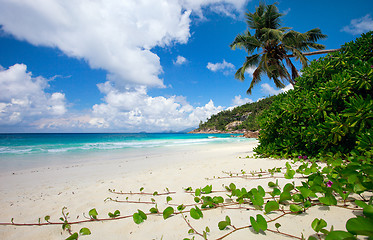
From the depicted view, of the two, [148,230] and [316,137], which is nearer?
[148,230]

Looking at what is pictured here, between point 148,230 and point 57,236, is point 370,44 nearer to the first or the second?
point 148,230

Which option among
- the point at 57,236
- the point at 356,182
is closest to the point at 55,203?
the point at 57,236

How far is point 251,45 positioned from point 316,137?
1109 cm

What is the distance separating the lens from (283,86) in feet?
42.2

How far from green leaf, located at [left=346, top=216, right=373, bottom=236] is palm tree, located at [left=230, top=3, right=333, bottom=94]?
11708 millimetres

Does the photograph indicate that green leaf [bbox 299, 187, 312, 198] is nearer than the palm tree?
Yes

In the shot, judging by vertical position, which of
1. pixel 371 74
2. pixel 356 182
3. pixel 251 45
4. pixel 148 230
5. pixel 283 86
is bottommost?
pixel 148 230

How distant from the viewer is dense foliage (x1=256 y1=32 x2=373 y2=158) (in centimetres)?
258

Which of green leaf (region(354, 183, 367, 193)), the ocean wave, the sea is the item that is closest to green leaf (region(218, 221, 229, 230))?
green leaf (region(354, 183, 367, 193))

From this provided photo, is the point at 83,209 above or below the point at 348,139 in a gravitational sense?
below

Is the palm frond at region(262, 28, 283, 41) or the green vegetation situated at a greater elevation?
the palm frond at region(262, 28, 283, 41)

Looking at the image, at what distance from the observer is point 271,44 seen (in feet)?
37.4

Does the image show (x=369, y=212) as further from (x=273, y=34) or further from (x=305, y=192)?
(x=273, y=34)

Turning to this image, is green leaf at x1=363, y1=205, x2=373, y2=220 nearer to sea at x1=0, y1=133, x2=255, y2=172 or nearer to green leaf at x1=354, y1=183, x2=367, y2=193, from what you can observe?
green leaf at x1=354, y1=183, x2=367, y2=193
